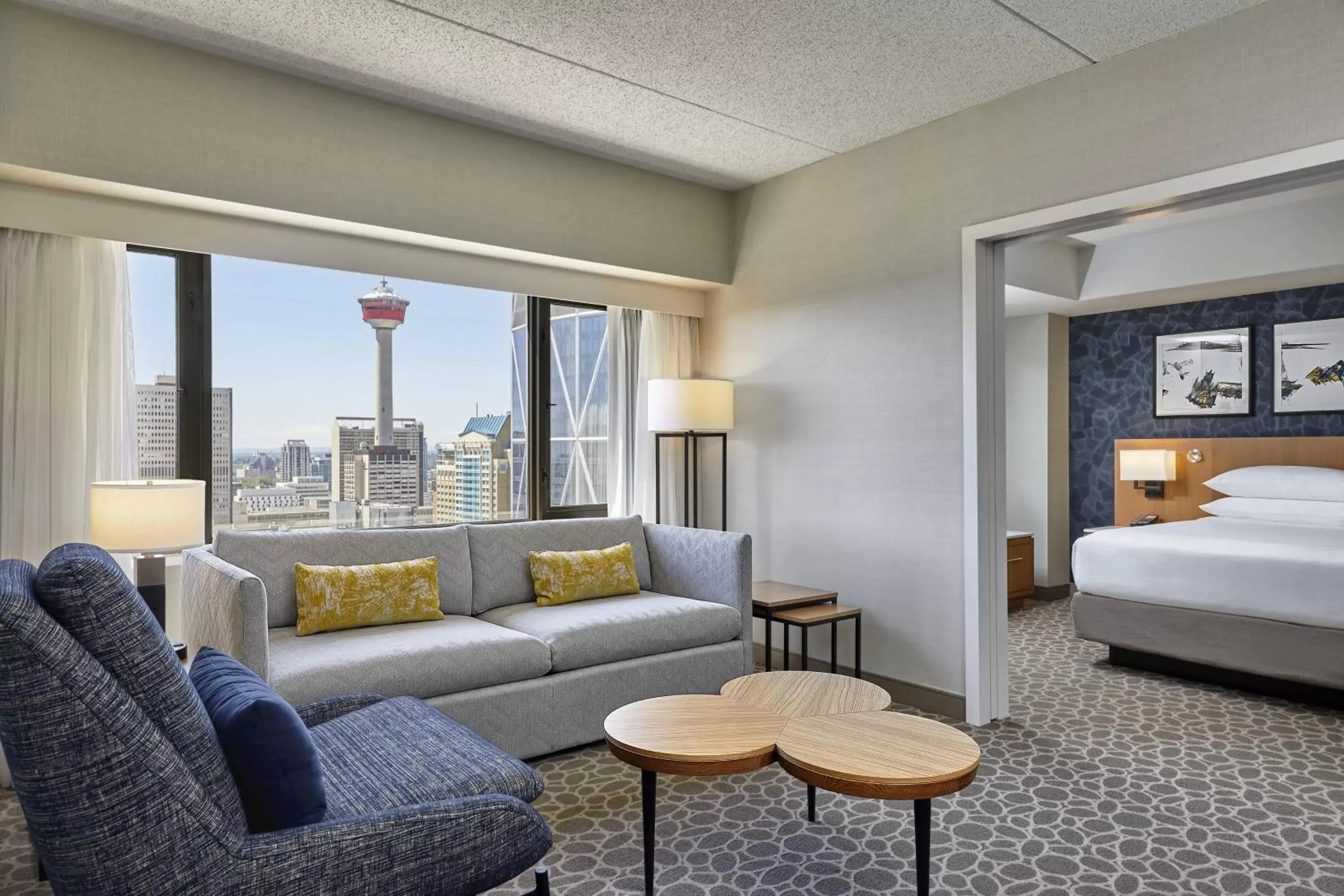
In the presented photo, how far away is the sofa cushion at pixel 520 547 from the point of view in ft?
12.2

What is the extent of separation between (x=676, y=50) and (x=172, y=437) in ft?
8.58

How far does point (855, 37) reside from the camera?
3.02 metres

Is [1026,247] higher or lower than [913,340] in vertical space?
higher

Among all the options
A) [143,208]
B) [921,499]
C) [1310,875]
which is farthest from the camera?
[921,499]

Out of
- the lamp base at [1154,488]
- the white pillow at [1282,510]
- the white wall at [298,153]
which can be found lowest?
the white pillow at [1282,510]

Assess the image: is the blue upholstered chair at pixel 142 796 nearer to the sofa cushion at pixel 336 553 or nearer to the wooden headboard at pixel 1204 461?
the sofa cushion at pixel 336 553

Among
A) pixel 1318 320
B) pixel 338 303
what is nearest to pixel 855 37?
pixel 338 303

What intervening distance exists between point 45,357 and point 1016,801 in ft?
12.6

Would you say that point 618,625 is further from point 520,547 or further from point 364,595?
point 364,595

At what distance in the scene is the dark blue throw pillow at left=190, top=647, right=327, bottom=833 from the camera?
4.85 ft

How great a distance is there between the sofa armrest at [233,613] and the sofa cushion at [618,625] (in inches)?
39.6

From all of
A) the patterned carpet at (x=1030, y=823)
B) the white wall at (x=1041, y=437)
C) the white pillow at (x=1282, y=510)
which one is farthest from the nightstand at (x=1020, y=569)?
the patterned carpet at (x=1030, y=823)

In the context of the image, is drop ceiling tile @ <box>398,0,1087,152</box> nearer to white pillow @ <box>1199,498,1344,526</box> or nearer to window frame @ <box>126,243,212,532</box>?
window frame @ <box>126,243,212,532</box>

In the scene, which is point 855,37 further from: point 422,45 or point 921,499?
point 921,499
